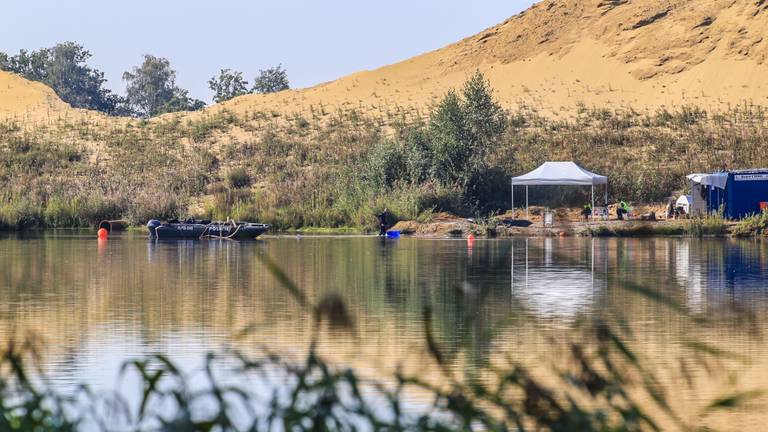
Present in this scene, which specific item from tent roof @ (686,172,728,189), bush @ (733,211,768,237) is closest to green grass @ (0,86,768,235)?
bush @ (733,211,768,237)

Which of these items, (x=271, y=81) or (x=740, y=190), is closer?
(x=740, y=190)

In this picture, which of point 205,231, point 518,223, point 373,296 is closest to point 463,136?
point 518,223

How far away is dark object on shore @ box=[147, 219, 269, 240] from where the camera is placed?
47312 millimetres

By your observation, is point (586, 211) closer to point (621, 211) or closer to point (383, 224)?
point (621, 211)

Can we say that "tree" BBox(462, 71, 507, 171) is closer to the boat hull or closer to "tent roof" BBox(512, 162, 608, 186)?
"tent roof" BBox(512, 162, 608, 186)

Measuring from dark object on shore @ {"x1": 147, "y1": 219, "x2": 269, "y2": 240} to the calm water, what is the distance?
3.20 m

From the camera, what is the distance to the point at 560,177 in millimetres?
53125

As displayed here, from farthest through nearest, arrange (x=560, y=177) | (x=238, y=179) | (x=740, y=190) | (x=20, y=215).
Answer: (x=238, y=179)
(x=20, y=215)
(x=560, y=177)
(x=740, y=190)

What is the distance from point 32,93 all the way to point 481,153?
52.5m

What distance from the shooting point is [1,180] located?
73375mm

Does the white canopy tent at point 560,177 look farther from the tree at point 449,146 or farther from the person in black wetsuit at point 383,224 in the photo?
the person in black wetsuit at point 383,224

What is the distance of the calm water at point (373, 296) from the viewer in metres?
16.4

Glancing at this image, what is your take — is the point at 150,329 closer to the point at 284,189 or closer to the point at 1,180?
the point at 284,189

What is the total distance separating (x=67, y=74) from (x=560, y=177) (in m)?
100.0
